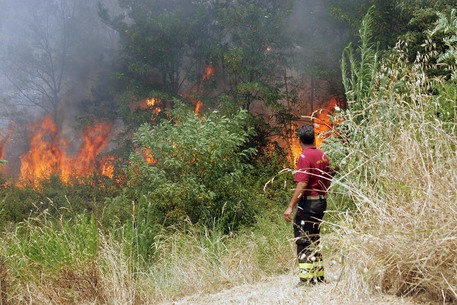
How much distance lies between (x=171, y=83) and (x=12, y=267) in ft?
53.8

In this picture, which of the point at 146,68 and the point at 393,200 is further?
the point at 146,68

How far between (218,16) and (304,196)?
1553cm

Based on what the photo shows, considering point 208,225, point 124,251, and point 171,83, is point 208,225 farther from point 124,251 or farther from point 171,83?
point 171,83

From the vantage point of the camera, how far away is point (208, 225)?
989cm

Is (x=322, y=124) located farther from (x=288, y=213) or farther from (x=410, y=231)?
(x=410, y=231)

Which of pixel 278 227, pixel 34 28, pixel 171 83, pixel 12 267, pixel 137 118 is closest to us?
pixel 12 267

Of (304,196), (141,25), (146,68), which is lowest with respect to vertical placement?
(304,196)

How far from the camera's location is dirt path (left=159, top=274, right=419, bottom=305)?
3738 millimetres

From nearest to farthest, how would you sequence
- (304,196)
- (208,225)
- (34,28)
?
Answer: (304,196), (208,225), (34,28)

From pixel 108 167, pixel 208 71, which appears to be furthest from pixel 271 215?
pixel 208 71

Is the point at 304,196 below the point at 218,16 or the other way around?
below

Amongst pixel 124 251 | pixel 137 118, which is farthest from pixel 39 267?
pixel 137 118

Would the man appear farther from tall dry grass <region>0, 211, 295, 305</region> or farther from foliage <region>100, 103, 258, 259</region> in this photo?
foliage <region>100, 103, 258, 259</region>

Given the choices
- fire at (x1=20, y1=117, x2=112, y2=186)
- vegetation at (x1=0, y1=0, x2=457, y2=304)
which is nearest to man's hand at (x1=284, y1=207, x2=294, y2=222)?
vegetation at (x1=0, y1=0, x2=457, y2=304)
